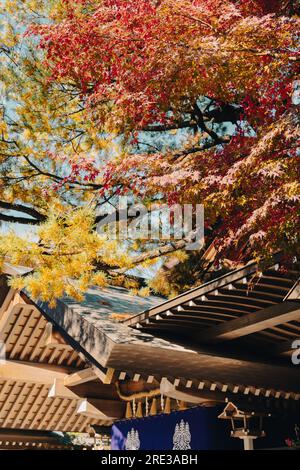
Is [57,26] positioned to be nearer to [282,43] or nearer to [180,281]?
[282,43]

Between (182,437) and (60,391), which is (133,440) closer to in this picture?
(182,437)

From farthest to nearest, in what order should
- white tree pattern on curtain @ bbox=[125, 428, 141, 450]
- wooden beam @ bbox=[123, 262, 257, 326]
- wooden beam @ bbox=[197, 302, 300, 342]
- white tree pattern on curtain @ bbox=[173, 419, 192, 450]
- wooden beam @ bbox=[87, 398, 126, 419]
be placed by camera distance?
1. wooden beam @ bbox=[87, 398, 126, 419]
2. white tree pattern on curtain @ bbox=[125, 428, 141, 450]
3. white tree pattern on curtain @ bbox=[173, 419, 192, 450]
4. wooden beam @ bbox=[197, 302, 300, 342]
5. wooden beam @ bbox=[123, 262, 257, 326]

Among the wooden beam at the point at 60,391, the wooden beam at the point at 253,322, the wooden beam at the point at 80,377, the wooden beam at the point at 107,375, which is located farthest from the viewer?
the wooden beam at the point at 60,391

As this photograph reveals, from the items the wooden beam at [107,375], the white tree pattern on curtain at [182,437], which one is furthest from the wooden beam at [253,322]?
the white tree pattern on curtain at [182,437]

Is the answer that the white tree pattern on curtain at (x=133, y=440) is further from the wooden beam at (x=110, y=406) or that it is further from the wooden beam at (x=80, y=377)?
the wooden beam at (x=80, y=377)

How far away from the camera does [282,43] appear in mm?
5512

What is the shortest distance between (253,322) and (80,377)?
3371 mm

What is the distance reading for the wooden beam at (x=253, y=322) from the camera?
5.39m

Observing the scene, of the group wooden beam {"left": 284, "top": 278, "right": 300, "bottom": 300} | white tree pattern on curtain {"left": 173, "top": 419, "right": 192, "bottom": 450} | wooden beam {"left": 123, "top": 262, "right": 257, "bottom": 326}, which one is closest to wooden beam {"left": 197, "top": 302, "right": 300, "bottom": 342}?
wooden beam {"left": 284, "top": 278, "right": 300, "bottom": 300}

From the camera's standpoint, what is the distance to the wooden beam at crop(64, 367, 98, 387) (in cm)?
768

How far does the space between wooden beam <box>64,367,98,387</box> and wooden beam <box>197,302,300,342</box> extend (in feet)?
6.13

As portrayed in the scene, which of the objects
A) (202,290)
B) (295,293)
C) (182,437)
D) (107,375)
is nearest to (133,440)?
(182,437)

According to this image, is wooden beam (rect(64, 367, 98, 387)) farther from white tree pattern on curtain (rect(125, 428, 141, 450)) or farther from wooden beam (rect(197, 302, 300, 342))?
wooden beam (rect(197, 302, 300, 342))

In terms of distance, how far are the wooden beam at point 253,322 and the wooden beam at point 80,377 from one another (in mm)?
1869
